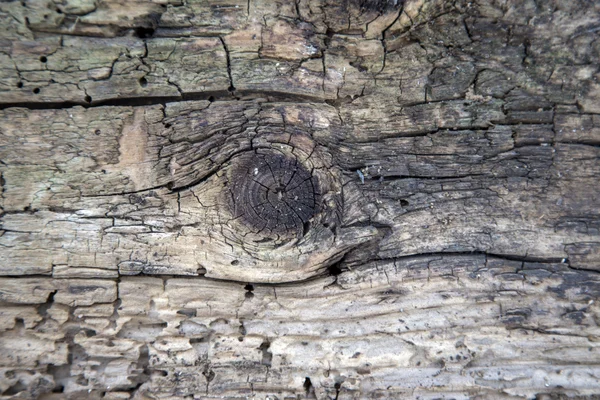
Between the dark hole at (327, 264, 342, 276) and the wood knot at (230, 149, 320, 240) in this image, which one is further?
the dark hole at (327, 264, 342, 276)

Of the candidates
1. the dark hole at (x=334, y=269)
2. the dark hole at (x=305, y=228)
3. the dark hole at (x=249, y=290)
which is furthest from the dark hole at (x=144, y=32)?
the dark hole at (x=334, y=269)

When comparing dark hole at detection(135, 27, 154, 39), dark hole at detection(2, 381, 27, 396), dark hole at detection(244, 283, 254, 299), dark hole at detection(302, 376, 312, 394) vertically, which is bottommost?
dark hole at detection(302, 376, 312, 394)

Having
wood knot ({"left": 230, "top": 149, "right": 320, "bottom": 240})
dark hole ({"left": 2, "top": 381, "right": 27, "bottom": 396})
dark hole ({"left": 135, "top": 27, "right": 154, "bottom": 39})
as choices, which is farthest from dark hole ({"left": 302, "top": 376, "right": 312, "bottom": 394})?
dark hole ({"left": 135, "top": 27, "right": 154, "bottom": 39})

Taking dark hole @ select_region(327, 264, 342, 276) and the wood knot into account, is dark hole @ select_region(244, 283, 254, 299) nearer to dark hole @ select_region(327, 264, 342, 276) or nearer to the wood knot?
the wood knot

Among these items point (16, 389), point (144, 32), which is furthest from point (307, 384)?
point (144, 32)

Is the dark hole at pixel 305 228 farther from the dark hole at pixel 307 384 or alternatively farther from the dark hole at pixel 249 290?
the dark hole at pixel 307 384

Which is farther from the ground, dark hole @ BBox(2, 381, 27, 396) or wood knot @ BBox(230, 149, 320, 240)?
wood knot @ BBox(230, 149, 320, 240)

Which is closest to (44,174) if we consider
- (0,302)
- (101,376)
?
(0,302)

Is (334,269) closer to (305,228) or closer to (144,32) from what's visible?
(305,228)
